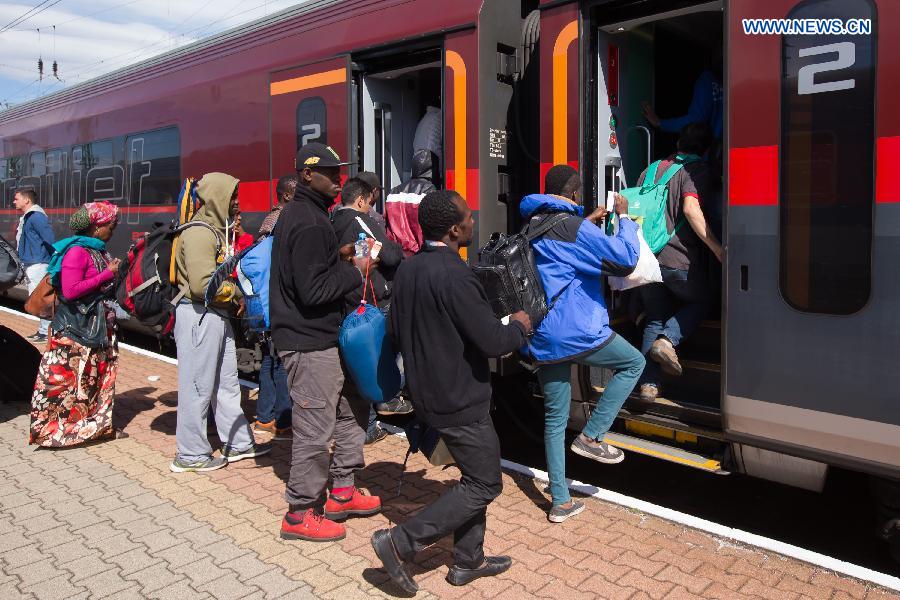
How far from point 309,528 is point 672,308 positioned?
2.53m

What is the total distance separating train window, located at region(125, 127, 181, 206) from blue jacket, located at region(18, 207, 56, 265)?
1.12m

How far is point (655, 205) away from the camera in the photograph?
187 inches

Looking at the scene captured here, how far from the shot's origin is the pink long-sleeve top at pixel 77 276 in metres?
5.14

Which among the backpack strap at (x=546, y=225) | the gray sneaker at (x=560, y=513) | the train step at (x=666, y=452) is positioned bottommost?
the gray sneaker at (x=560, y=513)

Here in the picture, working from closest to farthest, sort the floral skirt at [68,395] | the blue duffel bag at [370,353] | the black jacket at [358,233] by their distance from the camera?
the blue duffel bag at [370,353]
the black jacket at [358,233]
the floral skirt at [68,395]

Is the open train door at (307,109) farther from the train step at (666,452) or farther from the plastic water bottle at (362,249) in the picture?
the train step at (666,452)

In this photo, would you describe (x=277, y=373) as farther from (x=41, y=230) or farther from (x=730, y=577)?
(x=41, y=230)

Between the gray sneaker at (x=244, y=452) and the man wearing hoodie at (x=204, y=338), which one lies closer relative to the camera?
the man wearing hoodie at (x=204, y=338)

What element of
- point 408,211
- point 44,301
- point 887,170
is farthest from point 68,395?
point 887,170

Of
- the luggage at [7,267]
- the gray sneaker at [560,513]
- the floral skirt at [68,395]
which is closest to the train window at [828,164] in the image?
the gray sneaker at [560,513]

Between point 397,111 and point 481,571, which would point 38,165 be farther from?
point 481,571

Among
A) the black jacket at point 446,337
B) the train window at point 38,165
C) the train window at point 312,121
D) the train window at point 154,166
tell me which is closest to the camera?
the black jacket at point 446,337

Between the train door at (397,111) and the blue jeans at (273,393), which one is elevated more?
the train door at (397,111)

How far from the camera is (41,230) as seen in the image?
29.9 ft
